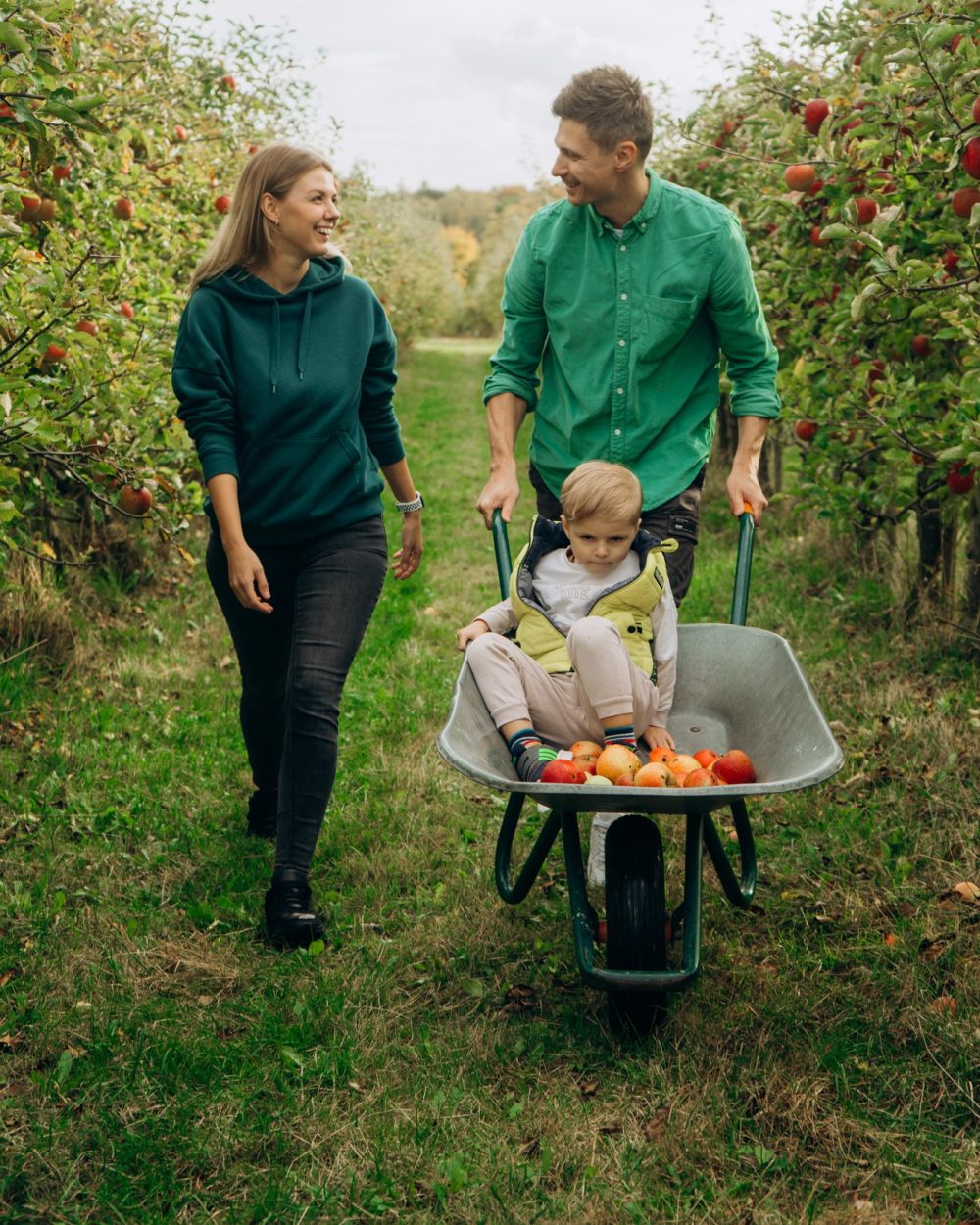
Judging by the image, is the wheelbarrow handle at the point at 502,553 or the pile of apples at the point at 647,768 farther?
the wheelbarrow handle at the point at 502,553

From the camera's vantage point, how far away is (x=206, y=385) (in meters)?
3.37

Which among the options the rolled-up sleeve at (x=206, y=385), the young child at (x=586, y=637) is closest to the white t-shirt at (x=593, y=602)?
the young child at (x=586, y=637)

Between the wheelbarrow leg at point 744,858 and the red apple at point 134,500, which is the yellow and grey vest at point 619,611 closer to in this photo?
the wheelbarrow leg at point 744,858

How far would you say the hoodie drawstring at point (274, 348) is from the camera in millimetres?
3400

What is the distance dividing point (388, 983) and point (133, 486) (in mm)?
2218

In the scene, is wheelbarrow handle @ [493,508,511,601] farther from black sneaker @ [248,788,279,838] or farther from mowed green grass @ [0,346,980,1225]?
black sneaker @ [248,788,279,838]

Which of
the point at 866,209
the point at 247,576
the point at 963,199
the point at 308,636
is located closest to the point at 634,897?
the point at 308,636

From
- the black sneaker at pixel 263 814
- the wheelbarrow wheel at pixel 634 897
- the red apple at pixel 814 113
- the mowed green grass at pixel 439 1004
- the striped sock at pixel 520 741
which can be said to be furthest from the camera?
the red apple at pixel 814 113

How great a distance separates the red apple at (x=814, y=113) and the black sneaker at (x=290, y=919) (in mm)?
3154

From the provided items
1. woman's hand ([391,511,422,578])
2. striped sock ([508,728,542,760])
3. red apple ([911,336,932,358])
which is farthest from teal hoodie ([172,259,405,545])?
red apple ([911,336,932,358])

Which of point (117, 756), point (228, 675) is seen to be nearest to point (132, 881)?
point (117, 756)

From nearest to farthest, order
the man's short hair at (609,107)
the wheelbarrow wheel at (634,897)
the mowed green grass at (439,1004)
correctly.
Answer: the mowed green grass at (439,1004) < the wheelbarrow wheel at (634,897) < the man's short hair at (609,107)

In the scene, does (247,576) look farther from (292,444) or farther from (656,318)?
(656,318)

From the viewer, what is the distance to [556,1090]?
109 inches
